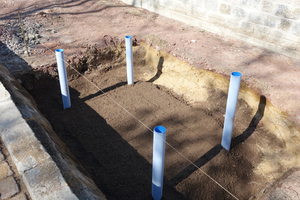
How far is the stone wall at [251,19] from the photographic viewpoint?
17.3 feet

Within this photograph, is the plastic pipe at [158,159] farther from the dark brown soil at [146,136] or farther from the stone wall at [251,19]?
the stone wall at [251,19]

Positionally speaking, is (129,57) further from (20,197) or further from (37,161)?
(20,197)

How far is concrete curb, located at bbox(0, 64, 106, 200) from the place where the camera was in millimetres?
2236

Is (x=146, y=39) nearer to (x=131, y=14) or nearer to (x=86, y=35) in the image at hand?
(x=86, y=35)

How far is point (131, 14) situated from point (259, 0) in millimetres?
3978

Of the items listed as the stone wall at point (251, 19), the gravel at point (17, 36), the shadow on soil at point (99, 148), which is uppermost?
the stone wall at point (251, 19)

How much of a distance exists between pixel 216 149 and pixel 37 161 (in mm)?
2726

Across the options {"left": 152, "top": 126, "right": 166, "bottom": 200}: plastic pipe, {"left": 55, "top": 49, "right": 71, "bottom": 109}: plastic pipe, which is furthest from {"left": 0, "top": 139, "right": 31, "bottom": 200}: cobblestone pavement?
{"left": 55, "top": 49, "right": 71, "bottom": 109}: plastic pipe

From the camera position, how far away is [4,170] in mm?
2529

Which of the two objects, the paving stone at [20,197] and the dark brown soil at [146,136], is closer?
the paving stone at [20,197]

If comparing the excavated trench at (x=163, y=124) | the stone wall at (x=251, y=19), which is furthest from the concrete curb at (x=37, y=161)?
the stone wall at (x=251, y=19)

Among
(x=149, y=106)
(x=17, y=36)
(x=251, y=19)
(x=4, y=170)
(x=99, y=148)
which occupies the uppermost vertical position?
(x=251, y=19)

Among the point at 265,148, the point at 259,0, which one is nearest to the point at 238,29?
the point at 259,0

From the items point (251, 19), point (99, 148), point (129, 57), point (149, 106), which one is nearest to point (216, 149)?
point (149, 106)
